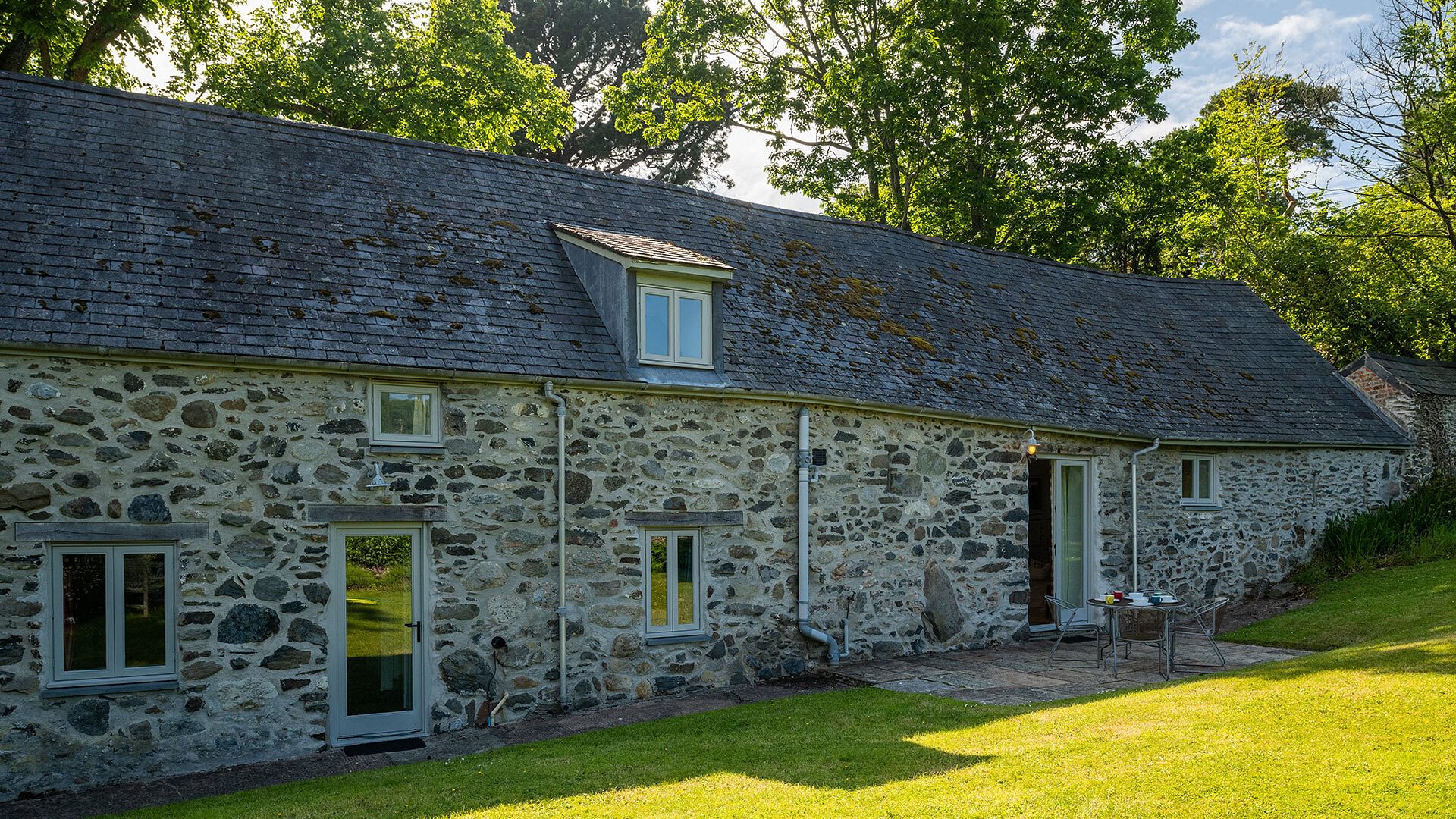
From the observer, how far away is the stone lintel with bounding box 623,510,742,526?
1144 cm

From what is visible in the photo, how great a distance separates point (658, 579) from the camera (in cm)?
1164

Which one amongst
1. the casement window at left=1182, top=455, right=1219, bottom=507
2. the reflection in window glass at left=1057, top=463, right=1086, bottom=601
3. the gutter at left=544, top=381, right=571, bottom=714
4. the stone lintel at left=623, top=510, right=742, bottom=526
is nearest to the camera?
the gutter at left=544, top=381, right=571, bottom=714

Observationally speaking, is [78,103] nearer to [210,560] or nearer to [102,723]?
[210,560]

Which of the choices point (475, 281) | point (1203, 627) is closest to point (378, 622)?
point (475, 281)

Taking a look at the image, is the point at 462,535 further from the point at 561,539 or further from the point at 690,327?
the point at 690,327

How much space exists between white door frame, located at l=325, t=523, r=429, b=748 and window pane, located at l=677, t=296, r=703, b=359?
11.4ft

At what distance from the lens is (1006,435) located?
14.5 meters

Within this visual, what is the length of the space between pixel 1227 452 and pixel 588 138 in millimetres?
20387

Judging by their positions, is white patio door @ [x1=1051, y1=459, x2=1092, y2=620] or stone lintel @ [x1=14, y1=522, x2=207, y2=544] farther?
white patio door @ [x1=1051, y1=459, x2=1092, y2=620]

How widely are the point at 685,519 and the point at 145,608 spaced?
521cm

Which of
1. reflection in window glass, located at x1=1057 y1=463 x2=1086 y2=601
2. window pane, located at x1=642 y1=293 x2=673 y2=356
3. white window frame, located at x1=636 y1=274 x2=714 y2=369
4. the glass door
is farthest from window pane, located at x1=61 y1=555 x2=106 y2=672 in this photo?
reflection in window glass, located at x1=1057 y1=463 x2=1086 y2=601

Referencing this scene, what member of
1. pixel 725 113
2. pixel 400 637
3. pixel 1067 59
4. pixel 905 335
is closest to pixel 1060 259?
pixel 1067 59

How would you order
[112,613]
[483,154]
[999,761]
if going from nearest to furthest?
[999,761] → [112,613] → [483,154]

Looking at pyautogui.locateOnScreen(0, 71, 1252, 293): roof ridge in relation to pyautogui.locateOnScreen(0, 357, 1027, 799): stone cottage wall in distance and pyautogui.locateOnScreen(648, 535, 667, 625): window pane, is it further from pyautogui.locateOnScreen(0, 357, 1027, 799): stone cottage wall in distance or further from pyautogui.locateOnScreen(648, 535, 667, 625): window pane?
pyautogui.locateOnScreen(648, 535, 667, 625): window pane
